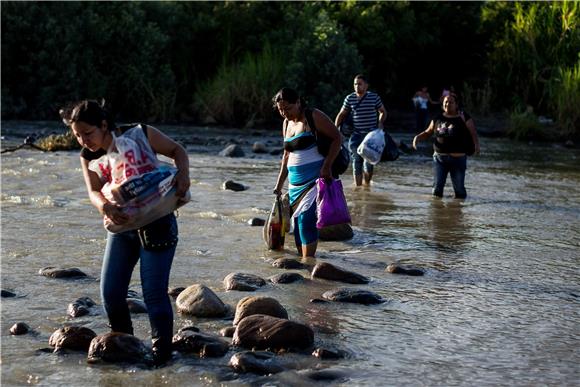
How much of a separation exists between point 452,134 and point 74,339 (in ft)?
26.1

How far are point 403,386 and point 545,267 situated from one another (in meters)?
3.86

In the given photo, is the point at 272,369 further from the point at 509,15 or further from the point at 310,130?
the point at 509,15

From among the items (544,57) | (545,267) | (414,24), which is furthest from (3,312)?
(414,24)

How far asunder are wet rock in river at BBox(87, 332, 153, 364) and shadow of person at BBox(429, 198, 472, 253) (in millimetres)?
4580

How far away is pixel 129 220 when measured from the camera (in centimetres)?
565

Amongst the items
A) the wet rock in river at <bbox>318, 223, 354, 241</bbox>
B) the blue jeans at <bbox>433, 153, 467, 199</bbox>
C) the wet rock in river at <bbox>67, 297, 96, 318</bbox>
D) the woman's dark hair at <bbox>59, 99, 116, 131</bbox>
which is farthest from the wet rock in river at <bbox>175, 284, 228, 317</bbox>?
the blue jeans at <bbox>433, 153, 467, 199</bbox>

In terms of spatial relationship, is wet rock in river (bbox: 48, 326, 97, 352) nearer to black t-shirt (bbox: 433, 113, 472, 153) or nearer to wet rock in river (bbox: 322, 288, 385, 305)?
wet rock in river (bbox: 322, 288, 385, 305)

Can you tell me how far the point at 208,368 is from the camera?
6035mm

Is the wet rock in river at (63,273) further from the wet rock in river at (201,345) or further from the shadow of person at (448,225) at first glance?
the shadow of person at (448,225)

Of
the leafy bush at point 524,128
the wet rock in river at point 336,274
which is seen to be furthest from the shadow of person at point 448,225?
the leafy bush at point 524,128

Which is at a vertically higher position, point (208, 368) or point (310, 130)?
point (310, 130)

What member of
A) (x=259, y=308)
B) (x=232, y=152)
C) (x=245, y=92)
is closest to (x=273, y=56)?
(x=245, y=92)

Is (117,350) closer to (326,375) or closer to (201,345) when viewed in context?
(201,345)

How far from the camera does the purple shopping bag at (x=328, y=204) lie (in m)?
9.27
